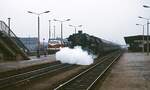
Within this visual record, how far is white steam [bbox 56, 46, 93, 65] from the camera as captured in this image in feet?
126

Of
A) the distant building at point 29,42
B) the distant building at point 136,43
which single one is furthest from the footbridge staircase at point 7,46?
the distant building at point 29,42

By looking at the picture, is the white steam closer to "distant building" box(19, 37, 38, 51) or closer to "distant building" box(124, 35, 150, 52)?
"distant building" box(124, 35, 150, 52)

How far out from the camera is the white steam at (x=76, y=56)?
3850cm

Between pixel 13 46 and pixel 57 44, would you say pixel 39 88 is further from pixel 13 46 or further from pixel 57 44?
pixel 57 44

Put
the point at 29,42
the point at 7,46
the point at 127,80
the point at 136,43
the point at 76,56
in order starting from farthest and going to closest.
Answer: the point at 29,42 → the point at 136,43 → the point at 7,46 → the point at 76,56 → the point at 127,80

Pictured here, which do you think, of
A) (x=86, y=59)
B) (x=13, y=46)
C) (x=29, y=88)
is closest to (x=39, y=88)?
(x=29, y=88)

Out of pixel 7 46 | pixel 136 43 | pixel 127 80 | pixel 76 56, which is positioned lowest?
pixel 127 80

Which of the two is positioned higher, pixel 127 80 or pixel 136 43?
pixel 136 43

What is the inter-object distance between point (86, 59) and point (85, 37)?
2.59m

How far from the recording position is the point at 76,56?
38781 millimetres

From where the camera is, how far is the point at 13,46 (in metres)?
43.8

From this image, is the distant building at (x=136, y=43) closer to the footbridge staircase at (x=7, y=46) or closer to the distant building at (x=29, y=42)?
the distant building at (x=29, y=42)

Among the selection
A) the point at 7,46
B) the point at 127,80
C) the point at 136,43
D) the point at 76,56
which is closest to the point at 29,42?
the point at 136,43

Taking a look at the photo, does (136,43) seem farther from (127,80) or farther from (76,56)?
(127,80)
